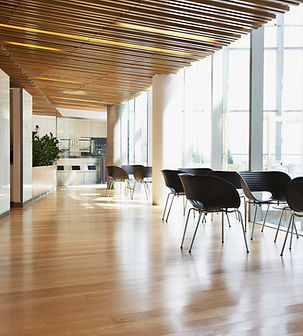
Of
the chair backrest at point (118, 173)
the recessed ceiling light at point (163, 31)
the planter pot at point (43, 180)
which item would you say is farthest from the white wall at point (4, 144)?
the chair backrest at point (118, 173)

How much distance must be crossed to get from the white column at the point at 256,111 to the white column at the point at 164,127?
268 centimetres

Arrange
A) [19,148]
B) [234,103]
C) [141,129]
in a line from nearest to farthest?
[234,103] → [19,148] → [141,129]

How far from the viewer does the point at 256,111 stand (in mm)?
6426

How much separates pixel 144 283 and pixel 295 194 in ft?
6.05

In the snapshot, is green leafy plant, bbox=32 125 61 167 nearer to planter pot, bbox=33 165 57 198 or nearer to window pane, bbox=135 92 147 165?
planter pot, bbox=33 165 57 198

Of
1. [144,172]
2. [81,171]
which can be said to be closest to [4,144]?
[144,172]

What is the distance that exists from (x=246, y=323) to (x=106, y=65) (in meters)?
6.57

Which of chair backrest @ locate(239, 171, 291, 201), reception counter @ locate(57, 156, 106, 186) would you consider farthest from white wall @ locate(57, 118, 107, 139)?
chair backrest @ locate(239, 171, 291, 201)

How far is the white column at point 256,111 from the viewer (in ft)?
20.9

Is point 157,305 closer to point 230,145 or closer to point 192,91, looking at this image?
point 230,145

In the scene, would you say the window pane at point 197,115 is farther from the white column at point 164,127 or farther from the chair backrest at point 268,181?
the chair backrest at point 268,181

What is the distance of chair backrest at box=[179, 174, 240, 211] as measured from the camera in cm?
428

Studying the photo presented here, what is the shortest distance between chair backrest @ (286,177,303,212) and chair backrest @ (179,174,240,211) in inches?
21.4

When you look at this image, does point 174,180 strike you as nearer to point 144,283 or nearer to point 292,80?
point 292,80
